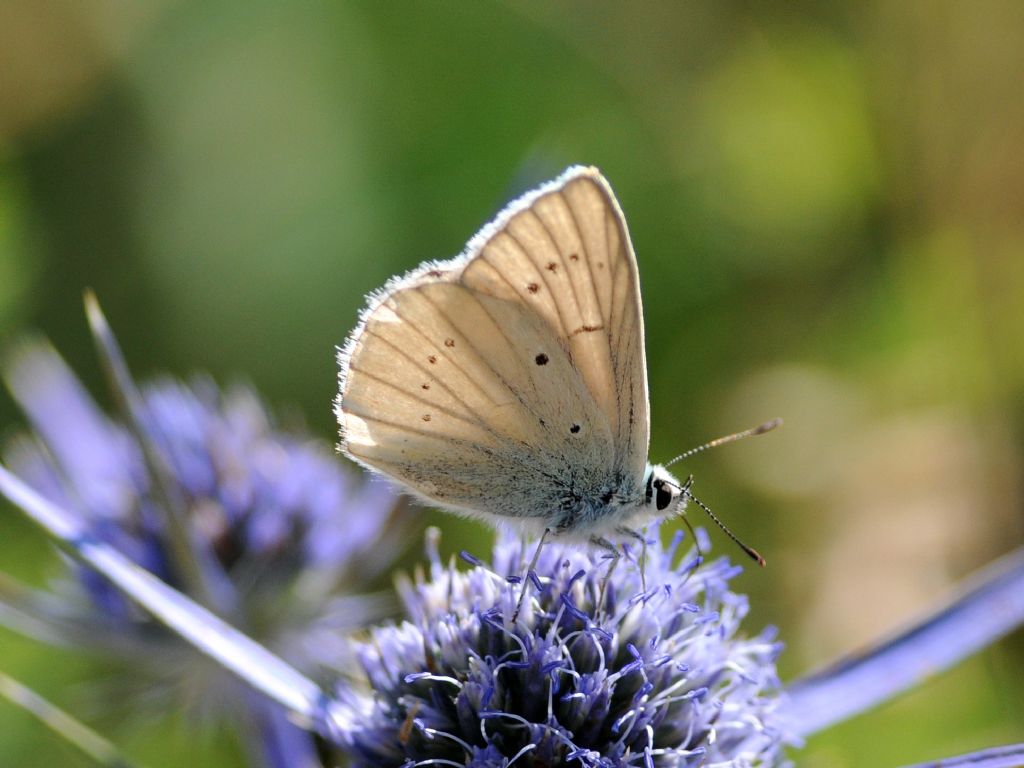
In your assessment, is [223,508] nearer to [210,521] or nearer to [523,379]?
[210,521]

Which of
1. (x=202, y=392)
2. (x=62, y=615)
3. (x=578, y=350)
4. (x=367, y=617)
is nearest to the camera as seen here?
(x=578, y=350)

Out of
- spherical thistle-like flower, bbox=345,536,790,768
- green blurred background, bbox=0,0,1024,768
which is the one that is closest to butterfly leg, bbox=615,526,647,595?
spherical thistle-like flower, bbox=345,536,790,768

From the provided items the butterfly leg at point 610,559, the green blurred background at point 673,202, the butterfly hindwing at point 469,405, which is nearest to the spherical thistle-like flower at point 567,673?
the butterfly leg at point 610,559

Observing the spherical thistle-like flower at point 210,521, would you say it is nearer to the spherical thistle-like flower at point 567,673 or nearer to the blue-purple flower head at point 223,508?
the blue-purple flower head at point 223,508

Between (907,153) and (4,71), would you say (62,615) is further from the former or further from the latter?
(907,153)

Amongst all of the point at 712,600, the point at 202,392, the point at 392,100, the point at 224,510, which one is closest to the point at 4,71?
the point at 392,100
